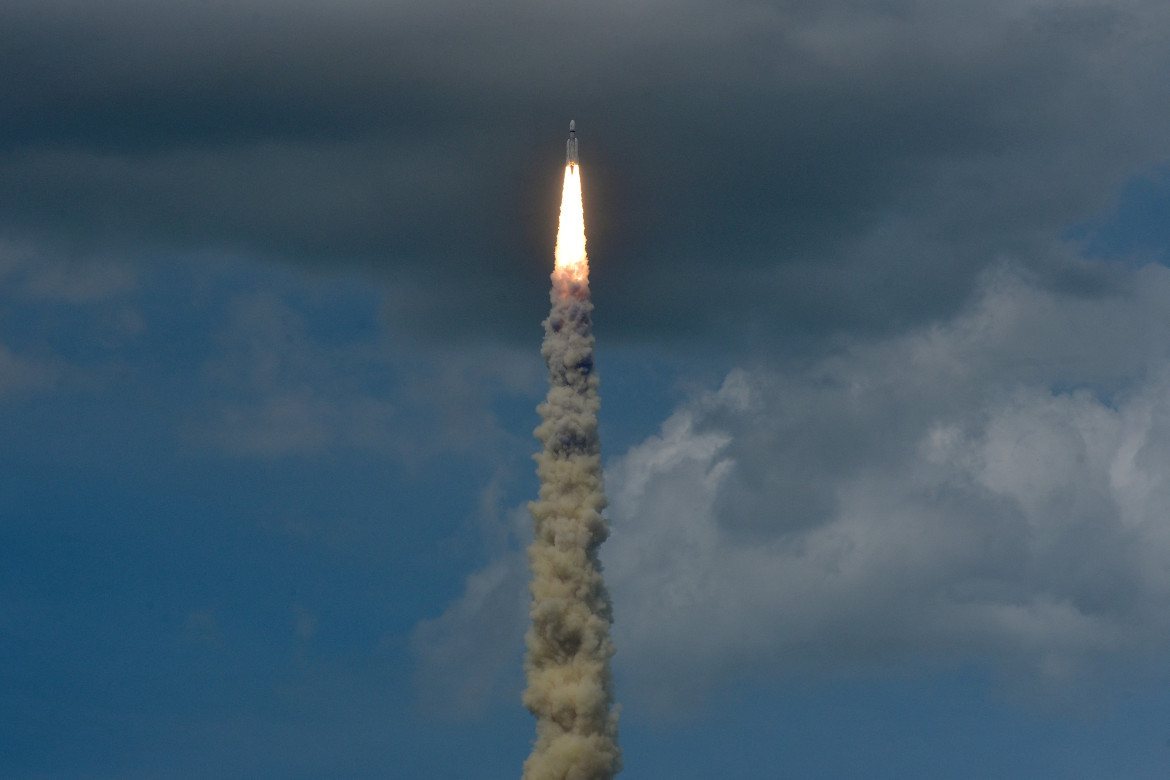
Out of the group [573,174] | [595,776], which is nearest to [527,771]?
[595,776]

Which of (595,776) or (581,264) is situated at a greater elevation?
(581,264)

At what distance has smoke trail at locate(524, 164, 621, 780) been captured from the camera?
115 meters

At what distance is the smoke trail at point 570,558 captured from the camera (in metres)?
115

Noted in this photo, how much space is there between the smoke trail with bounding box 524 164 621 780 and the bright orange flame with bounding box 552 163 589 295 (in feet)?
0.19

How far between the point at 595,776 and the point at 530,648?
8.19 metres

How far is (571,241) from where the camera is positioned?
116500mm

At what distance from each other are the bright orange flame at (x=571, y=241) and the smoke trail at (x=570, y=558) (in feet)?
0.19

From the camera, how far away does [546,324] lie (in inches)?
4569

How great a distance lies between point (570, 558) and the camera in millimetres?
116062

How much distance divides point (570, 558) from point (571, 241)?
18205 millimetres

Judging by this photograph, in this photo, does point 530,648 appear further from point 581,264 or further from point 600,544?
point 581,264

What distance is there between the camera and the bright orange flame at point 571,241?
380 feet

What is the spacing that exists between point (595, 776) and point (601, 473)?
1735 cm


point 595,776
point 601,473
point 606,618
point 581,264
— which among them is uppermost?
point 581,264
